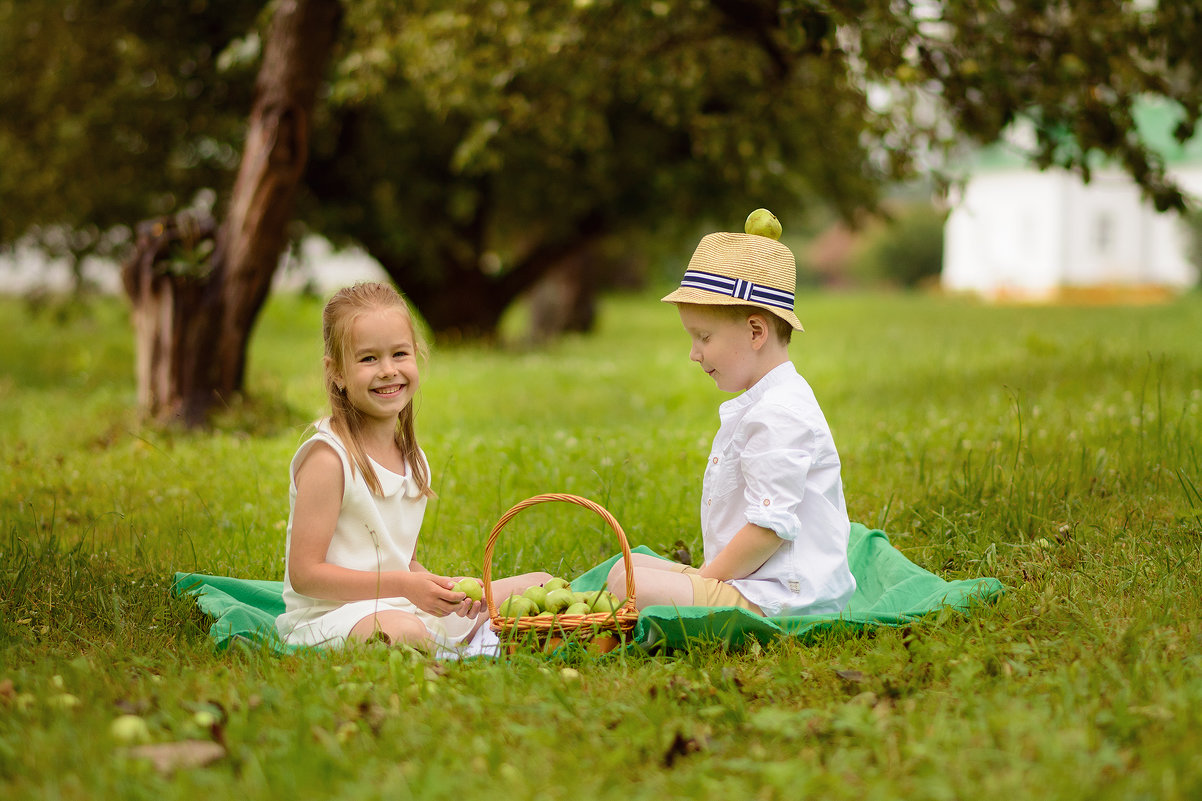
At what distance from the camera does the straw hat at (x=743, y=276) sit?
3.62 metres

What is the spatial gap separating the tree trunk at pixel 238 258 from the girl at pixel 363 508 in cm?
416

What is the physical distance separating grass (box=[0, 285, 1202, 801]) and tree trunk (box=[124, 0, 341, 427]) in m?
0.40

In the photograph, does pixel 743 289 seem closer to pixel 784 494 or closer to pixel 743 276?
pixel 743 276

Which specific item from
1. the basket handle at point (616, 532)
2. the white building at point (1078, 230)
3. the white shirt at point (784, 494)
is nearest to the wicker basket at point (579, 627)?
the basket handle at point (616, 532)

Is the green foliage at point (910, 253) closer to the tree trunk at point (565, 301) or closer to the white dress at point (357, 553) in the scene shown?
the tree trunk at point (565, 301)

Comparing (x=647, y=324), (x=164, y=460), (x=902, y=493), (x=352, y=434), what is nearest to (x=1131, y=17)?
A: (x=902, y=493)

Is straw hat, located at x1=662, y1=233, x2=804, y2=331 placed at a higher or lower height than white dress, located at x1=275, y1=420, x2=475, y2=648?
higher

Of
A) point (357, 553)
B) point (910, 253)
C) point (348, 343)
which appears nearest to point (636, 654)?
point (357, 553)

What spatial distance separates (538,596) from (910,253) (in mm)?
47416

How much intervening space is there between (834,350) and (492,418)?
5933 millimetres

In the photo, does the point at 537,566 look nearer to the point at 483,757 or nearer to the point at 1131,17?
the point at 483,757

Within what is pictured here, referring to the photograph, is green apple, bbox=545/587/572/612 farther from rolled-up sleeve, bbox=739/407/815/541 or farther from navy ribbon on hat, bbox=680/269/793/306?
navy ribbon on hat, bbox=680/269/793/306

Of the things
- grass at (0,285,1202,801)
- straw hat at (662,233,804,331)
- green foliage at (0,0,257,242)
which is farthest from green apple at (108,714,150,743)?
green foliage at (0,0,257,242)

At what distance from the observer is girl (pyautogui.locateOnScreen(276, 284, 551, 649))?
141 inches
